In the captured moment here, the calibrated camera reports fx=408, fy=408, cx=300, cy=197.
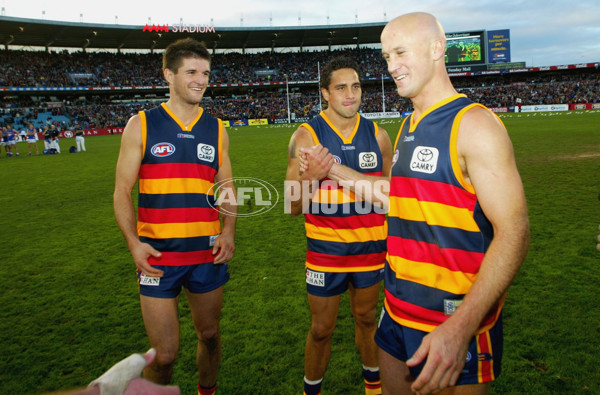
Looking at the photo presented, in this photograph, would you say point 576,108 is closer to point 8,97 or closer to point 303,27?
point 303,27

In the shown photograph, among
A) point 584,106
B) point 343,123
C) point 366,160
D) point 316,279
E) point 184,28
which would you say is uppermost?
point 184,28

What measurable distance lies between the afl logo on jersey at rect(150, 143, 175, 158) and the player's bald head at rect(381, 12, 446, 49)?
1.98 metres

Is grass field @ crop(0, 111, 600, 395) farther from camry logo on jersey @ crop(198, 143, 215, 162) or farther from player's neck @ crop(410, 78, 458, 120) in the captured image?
player's neck @ crop(410, 78, 458, 120)

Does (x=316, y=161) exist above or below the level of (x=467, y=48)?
below

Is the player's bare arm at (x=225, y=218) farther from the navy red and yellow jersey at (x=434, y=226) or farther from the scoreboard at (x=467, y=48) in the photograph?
the scoreboard at (x=467, y=48)

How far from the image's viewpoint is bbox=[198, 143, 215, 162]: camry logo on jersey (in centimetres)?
348

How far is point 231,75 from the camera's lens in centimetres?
6700

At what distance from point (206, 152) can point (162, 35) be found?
66.8m

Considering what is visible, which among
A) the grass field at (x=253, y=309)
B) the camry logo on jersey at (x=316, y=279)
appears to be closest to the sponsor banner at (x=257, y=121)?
the grass field at (x=253, y=309)

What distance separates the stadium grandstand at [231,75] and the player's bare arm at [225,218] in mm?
51537

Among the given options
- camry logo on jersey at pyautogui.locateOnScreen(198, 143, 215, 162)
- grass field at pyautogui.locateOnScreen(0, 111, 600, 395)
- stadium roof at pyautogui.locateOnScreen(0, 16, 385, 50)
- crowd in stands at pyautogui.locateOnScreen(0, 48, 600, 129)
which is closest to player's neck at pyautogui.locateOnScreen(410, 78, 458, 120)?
camry logo on jersey at pyautogui.locateOnScreen(198, 143, 215, 162)

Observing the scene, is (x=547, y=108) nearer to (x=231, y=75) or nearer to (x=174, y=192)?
(x=231, y=75)

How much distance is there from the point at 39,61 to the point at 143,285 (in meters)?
66.9

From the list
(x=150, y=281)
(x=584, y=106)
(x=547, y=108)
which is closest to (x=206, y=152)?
(x=150, y=281)
